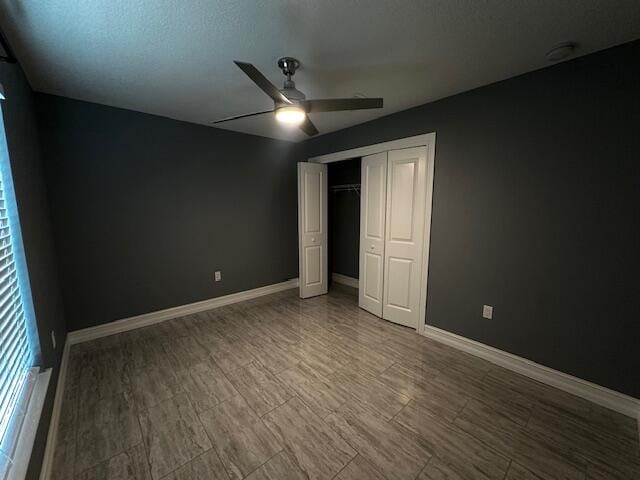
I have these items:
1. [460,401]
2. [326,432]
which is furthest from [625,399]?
[326,432]

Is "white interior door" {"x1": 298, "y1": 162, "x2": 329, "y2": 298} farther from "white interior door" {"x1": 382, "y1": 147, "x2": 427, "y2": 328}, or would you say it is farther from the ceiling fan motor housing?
the ceiling fan motor housing

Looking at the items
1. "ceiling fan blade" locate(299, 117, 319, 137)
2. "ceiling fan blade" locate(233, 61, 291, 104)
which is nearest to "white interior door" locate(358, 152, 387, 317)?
"ceiling fan blade" locate(299, 117, 319, 137)

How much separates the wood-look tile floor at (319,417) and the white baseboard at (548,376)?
2.7 inches

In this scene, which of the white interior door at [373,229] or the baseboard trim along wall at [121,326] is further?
the white interior door at [373,229]

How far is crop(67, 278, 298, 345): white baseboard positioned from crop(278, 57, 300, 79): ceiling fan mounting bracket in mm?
2974

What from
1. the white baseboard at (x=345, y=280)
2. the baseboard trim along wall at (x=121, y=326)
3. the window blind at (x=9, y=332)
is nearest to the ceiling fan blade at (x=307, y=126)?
the window blind at (x=9, y=332)

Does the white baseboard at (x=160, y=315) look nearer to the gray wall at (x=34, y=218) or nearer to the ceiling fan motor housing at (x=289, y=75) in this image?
the gray wall at (x=34, y=218)

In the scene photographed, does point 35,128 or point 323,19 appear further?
point 35,128

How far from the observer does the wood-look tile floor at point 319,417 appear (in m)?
1.39

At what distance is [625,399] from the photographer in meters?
1.73

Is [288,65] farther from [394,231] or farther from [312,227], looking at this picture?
[312,227]

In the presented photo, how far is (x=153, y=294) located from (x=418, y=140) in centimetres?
358

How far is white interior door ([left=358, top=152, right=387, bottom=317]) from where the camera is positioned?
10.1 ft

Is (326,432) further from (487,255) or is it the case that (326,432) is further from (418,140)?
(418,140)
